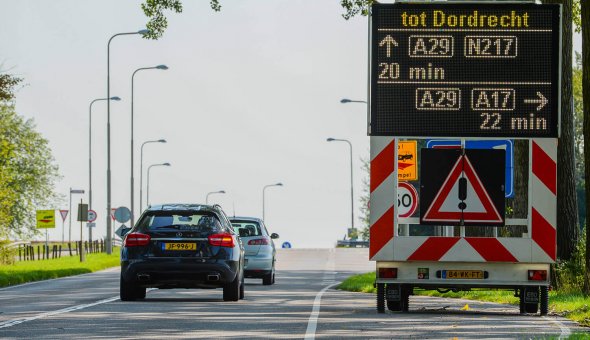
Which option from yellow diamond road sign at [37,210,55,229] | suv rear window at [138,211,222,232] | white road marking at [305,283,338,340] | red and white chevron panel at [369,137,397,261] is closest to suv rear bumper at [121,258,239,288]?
suv rear window at [138,211,222,232]

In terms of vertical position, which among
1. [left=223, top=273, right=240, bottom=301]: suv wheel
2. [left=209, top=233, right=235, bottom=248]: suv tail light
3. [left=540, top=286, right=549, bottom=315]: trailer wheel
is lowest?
[left=223, top=273, right=240, bottom=301]: suv wheel

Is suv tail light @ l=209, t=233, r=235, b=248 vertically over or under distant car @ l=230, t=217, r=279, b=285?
over

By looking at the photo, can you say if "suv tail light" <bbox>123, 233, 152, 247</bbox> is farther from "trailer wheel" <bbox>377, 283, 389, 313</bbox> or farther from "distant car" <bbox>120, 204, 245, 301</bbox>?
"trailer wheel" <bbox>377, 283, 389, 313</bbox>

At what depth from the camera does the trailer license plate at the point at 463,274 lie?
62.1 feet

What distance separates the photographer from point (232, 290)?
23078 millimetres

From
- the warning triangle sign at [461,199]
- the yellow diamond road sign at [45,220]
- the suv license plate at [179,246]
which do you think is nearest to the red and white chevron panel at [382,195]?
the warning triangle sign at [461,199]

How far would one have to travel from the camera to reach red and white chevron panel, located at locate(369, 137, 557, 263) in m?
18.9

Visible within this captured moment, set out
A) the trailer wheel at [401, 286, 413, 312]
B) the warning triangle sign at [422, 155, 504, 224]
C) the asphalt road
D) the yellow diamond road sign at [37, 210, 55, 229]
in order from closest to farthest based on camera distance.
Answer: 1. the asphalt road
2. the warning triangle sign at [422, 155, 504, 224]
3. the trailer wheel at [401, 286, 413, 312]
4. the yellow diamond road sign at [37, 210, 55, 229]

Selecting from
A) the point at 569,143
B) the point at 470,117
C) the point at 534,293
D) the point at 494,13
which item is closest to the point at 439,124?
the point at 470,117

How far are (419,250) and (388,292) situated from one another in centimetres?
85

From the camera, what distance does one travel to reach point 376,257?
18953 millimetres

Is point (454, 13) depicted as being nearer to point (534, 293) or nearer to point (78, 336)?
point (534, 293)

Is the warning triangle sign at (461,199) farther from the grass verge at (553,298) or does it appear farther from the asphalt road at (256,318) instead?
the grass verge at (553,298)

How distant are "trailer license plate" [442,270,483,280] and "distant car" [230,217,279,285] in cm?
1396
